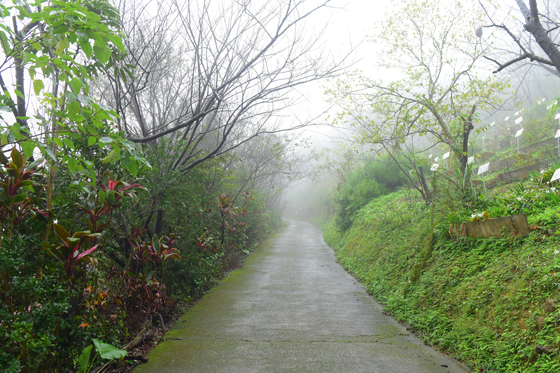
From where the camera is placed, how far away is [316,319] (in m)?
4.05

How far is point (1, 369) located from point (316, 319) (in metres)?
3.02

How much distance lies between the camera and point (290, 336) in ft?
11.4

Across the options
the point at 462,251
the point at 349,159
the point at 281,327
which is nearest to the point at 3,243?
the point at 281,327

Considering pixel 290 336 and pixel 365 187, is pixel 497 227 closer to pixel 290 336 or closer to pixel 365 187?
pixel 290 336

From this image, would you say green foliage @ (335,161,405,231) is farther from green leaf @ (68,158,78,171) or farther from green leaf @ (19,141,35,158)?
green leaf @ (19,141,35,158)

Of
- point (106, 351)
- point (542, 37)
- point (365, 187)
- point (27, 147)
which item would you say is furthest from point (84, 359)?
point (365, 187)

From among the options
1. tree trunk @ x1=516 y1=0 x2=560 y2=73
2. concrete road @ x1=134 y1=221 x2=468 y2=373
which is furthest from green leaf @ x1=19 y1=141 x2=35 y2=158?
tree trunk @ x1=516 y1=0 x2=560 y2=73

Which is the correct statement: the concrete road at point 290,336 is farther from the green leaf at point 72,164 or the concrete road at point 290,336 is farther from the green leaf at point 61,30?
the green leaf at point 61,30

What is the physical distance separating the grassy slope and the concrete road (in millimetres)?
233

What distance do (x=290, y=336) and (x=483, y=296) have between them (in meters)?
1.86

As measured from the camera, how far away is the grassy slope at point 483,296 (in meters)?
2.45

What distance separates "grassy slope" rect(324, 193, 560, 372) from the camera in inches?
96.4

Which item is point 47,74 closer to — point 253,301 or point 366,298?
point 253,301

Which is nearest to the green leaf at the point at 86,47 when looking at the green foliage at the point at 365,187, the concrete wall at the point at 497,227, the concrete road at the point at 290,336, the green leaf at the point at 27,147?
the green leaf at the point at 27,147
